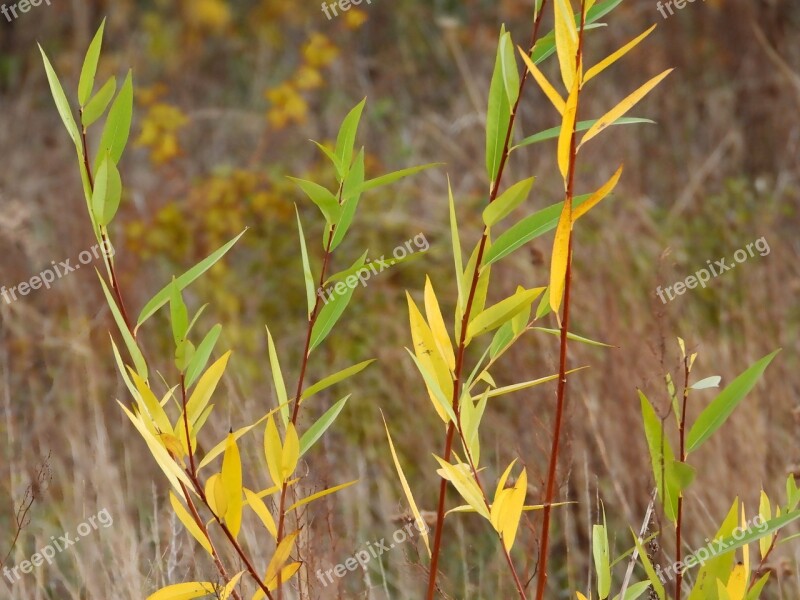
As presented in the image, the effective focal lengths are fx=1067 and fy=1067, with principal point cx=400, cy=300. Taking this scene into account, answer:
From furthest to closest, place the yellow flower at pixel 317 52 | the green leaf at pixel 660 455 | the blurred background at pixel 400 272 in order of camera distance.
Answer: the yellow flower at pixel 317 52, the blurred background at pixel 400 272, the green leaf at pixel 660 455

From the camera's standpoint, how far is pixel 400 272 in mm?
3742

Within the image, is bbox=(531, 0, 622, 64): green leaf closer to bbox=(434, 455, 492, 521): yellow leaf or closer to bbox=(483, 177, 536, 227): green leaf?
bbox=(483, 177, 536, 227): green leaf

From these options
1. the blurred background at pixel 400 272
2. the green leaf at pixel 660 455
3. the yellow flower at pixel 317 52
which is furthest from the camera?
the yellow flower at pixel 317 52

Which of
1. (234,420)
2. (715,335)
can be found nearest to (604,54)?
(715,335)

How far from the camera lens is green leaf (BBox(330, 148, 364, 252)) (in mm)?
874

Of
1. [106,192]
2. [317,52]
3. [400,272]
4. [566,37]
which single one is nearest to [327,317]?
[106,192]

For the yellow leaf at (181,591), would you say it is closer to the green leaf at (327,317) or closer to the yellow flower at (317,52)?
the green leaf at (327,317)

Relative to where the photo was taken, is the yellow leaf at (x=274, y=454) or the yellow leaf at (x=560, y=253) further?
the yellow leaf at (x=274, y=454)

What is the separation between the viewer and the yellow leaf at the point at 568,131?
2.47 ft

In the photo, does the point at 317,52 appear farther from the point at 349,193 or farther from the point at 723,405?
the point at 723,405

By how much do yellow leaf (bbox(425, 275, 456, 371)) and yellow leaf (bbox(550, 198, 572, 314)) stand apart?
0.34ft

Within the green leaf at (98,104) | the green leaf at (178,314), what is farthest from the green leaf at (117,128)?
the green leaf at (178,314)

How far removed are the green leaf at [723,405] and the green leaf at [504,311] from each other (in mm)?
161

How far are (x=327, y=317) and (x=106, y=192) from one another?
0.22 metres
